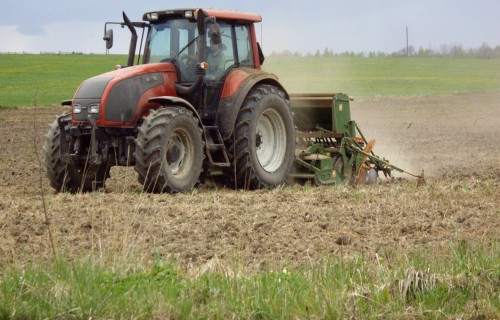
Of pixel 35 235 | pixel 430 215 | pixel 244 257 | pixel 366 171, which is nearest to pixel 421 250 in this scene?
Result: pixel 244 257

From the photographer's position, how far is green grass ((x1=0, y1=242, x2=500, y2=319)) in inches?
212

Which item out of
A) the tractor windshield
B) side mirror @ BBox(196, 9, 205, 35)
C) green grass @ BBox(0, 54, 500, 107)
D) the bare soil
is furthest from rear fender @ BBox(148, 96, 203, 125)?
green grass @ BBox(0, 54, 500, 107)

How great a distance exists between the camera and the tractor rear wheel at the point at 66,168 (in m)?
11.8

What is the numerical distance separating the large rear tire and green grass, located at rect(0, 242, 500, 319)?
18.6ft

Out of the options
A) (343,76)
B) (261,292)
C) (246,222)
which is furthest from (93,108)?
(343,76)

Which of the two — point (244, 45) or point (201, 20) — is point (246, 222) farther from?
point (244, 45)

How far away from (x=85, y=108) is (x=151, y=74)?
0.96 m

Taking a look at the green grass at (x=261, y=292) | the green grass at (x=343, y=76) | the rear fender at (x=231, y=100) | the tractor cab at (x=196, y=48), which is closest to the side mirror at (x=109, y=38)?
the tractor cab at (x=196, y=48)

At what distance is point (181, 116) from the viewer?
11281mm

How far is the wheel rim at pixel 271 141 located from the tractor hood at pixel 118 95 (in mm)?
1767

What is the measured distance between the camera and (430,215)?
928 centimetres

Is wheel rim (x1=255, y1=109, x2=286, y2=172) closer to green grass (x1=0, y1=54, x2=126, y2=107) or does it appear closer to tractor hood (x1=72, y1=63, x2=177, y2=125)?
tractor hood (x1=72, y1=63, x2=177, y2=125)

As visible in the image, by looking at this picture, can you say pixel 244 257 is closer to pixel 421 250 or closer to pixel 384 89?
pixel 421 250

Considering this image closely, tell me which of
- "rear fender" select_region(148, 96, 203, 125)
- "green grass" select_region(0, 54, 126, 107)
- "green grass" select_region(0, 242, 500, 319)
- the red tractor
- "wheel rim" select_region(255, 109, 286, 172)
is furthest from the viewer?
"green grass" select_region(0, 54, 126, 107)
